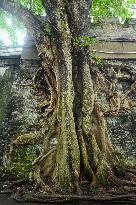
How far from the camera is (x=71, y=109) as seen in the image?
571 centimetres

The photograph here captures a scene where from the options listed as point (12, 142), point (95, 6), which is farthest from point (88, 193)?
point (95, 6)

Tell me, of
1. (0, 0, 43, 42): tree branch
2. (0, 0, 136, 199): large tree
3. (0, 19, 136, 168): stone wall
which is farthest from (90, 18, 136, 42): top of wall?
(0, 0, 43, 42): tree branch

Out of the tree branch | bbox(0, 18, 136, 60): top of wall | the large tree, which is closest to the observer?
the large tree

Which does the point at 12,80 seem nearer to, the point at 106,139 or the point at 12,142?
the point at 12,142

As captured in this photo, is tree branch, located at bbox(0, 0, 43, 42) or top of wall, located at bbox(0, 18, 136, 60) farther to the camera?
top of wall, located at bbox(0, 18, 136, 60)

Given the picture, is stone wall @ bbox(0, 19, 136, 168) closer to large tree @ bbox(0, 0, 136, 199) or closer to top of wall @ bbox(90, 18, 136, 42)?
top of wall @ bbox(90, 18, 136, 42)

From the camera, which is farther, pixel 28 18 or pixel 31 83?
pixel 31 83

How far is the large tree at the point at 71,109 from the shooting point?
17.2 feet

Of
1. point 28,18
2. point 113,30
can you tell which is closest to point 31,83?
point 28,18

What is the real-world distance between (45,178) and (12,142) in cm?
158

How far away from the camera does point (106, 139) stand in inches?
237

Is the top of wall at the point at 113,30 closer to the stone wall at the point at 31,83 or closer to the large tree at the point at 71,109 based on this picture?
the stone wall at the point at 31,83

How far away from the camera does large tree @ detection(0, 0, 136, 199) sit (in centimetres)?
523

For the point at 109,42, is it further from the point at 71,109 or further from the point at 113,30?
the point at 71,109
